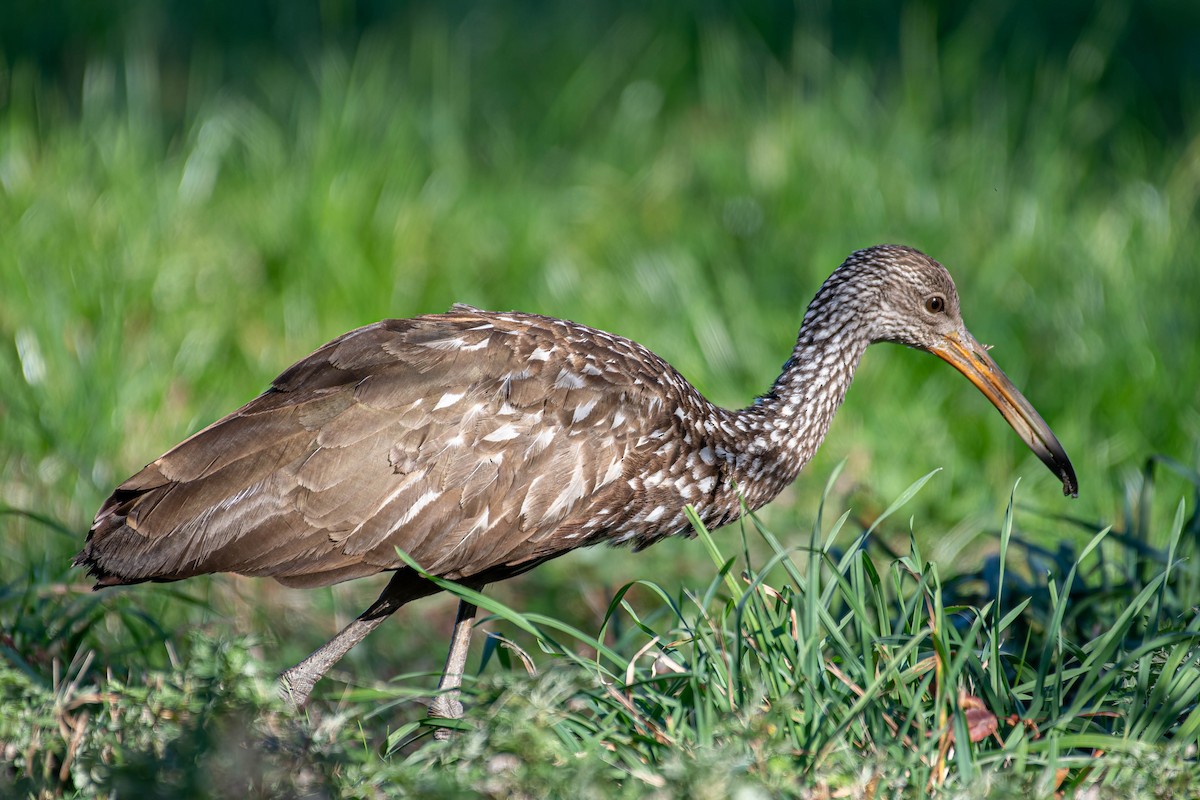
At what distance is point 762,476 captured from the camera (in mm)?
4125

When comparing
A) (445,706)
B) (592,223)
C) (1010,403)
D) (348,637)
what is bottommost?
(445,706)

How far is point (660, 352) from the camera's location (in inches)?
250

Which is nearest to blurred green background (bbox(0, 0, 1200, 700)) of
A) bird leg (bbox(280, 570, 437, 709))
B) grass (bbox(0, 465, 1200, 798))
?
bird leg (bbox(280, 570, 437, 709))

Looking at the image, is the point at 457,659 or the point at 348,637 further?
the point at 457,659

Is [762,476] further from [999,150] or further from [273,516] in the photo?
[999,150]

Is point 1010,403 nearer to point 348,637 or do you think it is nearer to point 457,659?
point 457,659

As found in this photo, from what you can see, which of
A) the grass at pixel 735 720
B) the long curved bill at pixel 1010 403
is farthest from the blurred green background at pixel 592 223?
the grass at pixel 735 720

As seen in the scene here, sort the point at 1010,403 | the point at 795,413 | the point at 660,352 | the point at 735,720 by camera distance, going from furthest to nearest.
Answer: the point at 660,352 → the point at 1010,403 → the point at 795,413 → the point at 735,720

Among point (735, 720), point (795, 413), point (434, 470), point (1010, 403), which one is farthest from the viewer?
point (1010, 403)

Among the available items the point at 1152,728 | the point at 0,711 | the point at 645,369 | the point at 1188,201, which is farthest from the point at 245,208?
the point at 1152,728

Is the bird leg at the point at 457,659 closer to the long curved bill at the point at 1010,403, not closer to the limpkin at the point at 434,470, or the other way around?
the limpkin at the point at 434,470

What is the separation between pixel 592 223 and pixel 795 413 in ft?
10.7

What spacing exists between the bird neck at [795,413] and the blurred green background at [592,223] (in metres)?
0.93

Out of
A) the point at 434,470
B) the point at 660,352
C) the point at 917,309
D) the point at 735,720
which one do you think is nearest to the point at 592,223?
the point at 660,352
